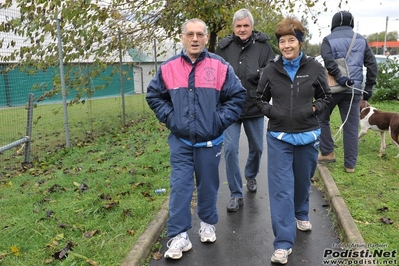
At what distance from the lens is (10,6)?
273 inches

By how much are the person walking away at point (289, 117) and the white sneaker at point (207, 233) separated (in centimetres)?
64

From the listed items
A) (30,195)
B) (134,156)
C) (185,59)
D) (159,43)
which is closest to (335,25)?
(185,59)

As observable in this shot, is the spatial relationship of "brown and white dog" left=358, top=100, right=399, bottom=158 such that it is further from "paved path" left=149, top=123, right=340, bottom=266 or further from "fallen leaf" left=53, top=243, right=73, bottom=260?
"fallen leaf" left=53, top=243, right=73, bottom=260

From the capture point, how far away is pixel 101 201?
4.55 meters

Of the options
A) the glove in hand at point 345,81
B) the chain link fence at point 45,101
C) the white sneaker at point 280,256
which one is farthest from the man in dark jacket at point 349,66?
the chain link fence at point 45,101

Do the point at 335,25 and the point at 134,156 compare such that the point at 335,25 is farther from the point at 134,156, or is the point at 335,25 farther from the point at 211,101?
the point at 134,156

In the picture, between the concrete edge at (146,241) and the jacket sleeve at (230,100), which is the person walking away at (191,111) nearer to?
the jacket sleeve at (230,100)

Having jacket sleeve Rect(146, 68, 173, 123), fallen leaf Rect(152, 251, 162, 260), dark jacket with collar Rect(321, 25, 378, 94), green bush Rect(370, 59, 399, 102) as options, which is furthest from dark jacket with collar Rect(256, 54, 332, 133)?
green bush Rect(370, 59, 399, 102)

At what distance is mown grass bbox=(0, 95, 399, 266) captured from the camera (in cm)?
352

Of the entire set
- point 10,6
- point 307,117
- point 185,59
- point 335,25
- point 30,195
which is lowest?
point 30,195

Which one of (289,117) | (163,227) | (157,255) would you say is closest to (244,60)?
(289,117)

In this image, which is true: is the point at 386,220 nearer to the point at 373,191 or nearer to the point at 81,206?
the point at 373,191

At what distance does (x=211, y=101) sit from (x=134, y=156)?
13.0ft

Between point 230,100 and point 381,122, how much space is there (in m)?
4.09
